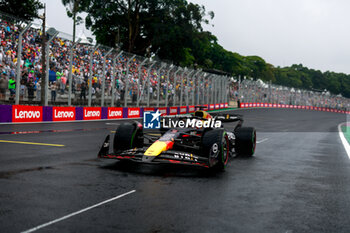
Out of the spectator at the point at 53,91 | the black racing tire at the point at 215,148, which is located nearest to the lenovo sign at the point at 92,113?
the spectator at the point at 53,91

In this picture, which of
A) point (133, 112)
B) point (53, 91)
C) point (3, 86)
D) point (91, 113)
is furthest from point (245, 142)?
point (133, 112)

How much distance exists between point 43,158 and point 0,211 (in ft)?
13.4

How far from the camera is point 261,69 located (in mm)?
117312

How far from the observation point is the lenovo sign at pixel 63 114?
21.0 metres

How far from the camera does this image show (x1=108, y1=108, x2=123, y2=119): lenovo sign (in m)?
26.3

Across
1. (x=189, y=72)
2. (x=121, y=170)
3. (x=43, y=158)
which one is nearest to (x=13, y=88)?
(x=43, y=158)

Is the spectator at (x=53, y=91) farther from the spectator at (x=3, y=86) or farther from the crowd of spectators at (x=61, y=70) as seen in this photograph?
the spectator at (x=3, y=86)

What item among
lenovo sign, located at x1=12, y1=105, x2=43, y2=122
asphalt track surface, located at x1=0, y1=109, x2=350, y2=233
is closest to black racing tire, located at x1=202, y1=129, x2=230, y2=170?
asphalt track surface, located at x1=0, y1=109, x2=350, y2=233

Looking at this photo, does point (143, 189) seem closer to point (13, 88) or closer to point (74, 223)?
point (74, 223)

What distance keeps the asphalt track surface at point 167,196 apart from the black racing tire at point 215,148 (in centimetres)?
23

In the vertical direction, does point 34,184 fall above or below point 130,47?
below

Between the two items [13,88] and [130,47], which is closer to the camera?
[13,88]

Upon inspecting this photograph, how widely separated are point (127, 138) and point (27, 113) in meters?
12.0

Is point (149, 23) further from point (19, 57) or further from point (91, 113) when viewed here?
point (19, 57)
